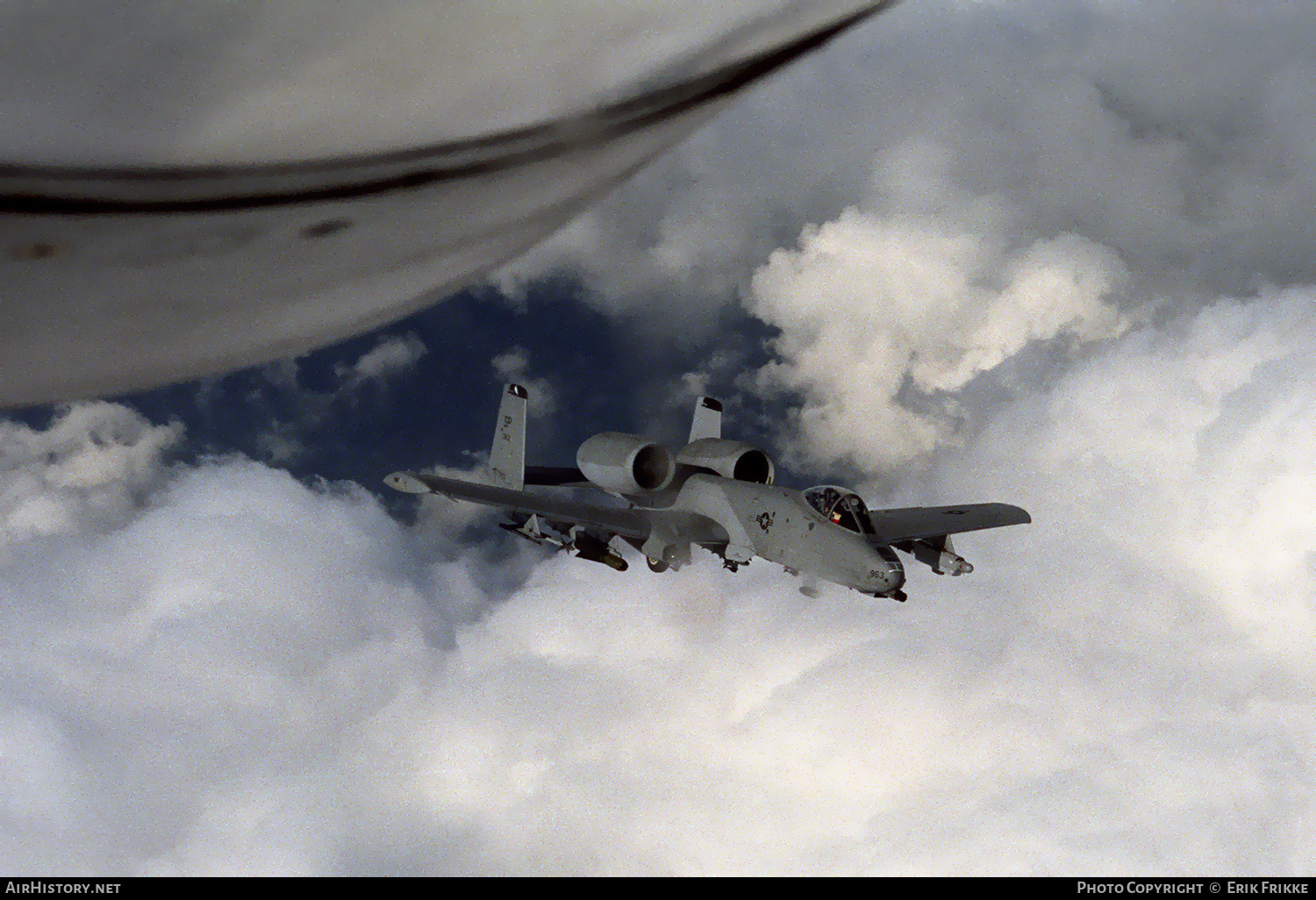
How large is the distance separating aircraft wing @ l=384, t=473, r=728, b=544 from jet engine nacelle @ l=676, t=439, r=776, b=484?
102 cm

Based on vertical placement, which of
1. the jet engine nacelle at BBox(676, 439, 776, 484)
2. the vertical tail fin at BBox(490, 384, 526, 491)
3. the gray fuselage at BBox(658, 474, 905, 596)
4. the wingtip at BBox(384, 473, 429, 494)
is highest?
the vertical tail fin at BBox(490, 384, 526, 491)

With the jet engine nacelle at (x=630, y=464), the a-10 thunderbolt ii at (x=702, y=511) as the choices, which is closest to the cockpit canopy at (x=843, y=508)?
the a-10 thunderbolt ii at (x=702, y=511)

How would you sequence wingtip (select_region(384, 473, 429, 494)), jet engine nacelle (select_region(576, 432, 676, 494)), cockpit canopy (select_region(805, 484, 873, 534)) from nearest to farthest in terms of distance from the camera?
cockpit canopy (select_region(805, 484, 873, 534)) < wingtip (select_region(384, 473, 429, 494)) < jet engine nacelle (select_region(576, 432, 676, 494))

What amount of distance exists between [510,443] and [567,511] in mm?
2716

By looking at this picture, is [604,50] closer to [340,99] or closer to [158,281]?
[340,99]

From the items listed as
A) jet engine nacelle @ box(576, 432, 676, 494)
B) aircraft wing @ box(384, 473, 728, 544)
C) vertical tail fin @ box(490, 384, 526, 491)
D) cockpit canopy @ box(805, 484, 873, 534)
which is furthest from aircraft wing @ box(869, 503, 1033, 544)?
vertical tail fin @ box(490, 384, 526, 491)

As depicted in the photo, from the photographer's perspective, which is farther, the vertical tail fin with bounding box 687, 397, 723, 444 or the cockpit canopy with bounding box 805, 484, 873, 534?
the vertical tail fin with bounding box 687, 397, 723, 444

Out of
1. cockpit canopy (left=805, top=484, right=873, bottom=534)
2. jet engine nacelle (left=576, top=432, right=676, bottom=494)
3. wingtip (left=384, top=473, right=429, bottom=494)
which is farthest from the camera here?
jet engine nacelle (left=576, top=432, right=676, bottom=494)

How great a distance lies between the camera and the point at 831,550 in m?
15.8

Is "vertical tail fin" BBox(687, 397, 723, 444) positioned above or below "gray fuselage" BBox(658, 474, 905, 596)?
above

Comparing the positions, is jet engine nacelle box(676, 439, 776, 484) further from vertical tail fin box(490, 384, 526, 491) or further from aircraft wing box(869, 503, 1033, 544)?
vertical tail fin box(490, 384, 526, 491)

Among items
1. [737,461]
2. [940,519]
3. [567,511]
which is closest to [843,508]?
[737,461]

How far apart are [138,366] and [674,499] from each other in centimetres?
1576

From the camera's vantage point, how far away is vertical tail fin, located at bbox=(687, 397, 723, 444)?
2003cm
